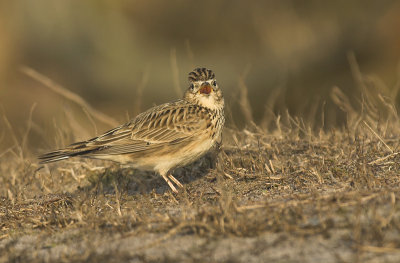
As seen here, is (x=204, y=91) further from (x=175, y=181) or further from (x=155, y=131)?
(x=175, y=181)

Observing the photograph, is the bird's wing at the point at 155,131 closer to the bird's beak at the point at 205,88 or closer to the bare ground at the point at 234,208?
the bird's beak at the point at 205,88

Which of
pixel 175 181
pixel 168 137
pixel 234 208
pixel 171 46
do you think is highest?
pixel 171 46

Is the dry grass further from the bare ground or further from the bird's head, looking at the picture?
the bird's head

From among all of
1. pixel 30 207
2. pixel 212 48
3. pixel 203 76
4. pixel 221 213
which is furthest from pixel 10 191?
pixel 212 48

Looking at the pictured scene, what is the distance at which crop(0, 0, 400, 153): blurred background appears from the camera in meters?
15.6

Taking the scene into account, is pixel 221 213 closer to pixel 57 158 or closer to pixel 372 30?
pixel 57 158

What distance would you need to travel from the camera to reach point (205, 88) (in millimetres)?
6449

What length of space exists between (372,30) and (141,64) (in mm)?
6961

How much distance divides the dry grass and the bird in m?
0.31

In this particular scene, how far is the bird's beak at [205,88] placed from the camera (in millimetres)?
6448

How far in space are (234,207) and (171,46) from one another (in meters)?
13.8

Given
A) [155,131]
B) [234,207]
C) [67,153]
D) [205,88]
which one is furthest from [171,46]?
[234,207]

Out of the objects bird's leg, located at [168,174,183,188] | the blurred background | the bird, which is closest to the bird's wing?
the bird

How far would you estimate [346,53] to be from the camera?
15727 millimetres
